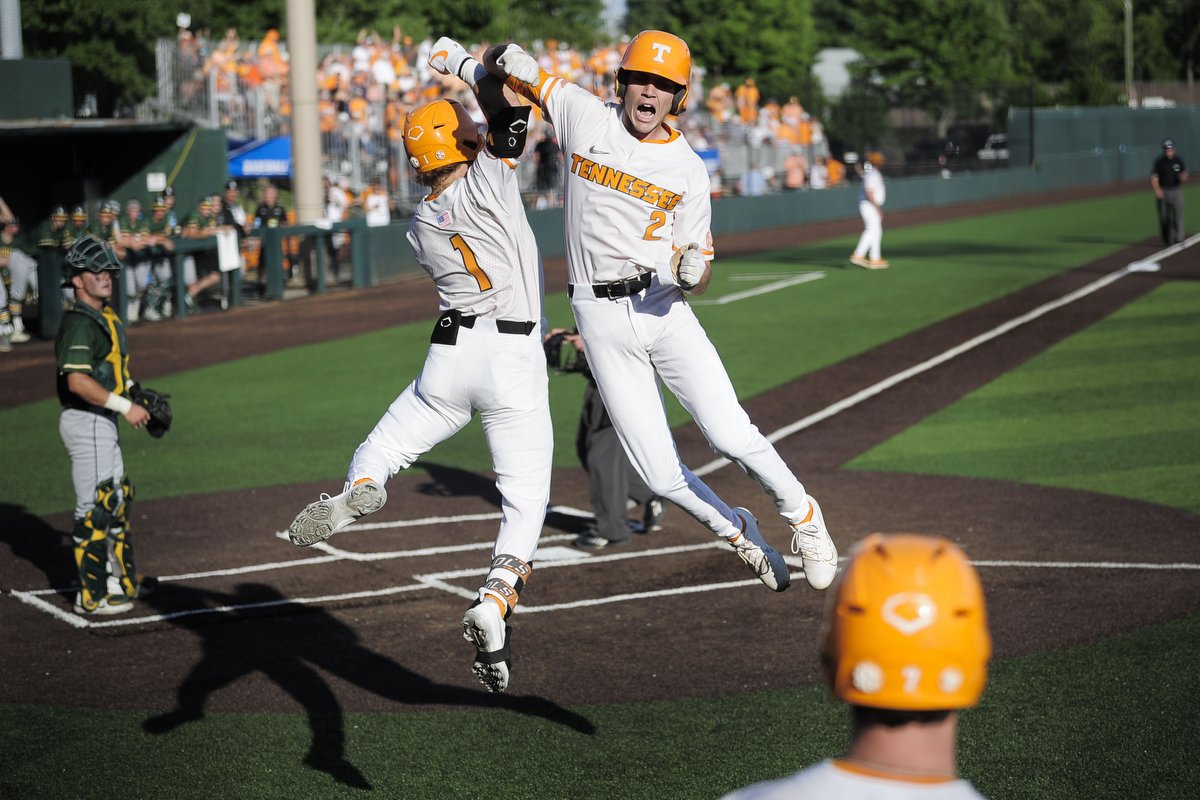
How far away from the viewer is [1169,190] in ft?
103

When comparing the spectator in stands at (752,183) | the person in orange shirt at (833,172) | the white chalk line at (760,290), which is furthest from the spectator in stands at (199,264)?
the person in orange shirt at (833,172)

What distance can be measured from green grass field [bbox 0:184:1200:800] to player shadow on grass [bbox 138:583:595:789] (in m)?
0.11

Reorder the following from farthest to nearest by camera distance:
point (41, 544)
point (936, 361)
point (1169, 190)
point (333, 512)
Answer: point (1169, 190)
point (936, 361)
point (41, 544)
point (333, 512)

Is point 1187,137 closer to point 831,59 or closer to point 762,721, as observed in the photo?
point 831,59

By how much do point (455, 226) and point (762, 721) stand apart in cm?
279

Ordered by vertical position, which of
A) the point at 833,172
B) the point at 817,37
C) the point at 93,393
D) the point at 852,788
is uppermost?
the point at 817,37

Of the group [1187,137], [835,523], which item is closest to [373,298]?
[835,523]

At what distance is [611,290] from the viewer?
6285 millimetres

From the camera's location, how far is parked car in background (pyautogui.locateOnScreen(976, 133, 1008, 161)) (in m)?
55.2

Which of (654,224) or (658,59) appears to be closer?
(658,59)

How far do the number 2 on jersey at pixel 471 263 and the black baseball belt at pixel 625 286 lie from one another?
0.52 meters

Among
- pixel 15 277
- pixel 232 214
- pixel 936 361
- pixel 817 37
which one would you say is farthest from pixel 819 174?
pixel 817 37

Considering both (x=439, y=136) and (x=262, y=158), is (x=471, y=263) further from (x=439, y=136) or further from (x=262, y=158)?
(x=262, y=158)

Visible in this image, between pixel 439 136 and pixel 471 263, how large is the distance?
1.82 feet
